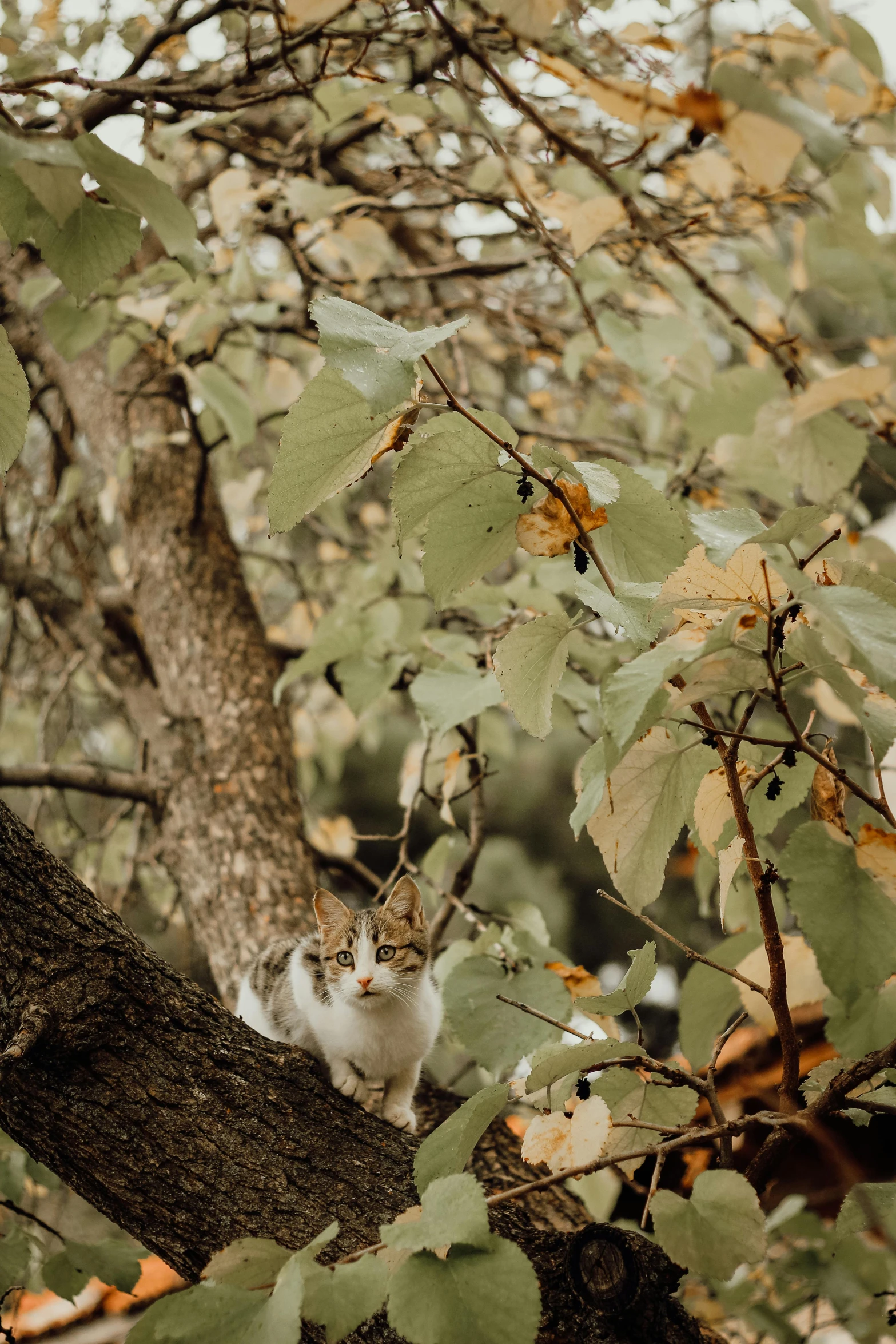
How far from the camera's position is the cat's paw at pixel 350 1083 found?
1.25 meters

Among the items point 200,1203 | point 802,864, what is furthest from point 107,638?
point 802,864

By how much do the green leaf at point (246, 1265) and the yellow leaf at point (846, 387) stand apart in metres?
0.72

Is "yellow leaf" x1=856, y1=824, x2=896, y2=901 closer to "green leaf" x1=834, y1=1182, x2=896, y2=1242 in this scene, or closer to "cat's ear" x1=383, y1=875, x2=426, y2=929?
"green leaf" x1=834, y1=1182, x2=896, y2=1242

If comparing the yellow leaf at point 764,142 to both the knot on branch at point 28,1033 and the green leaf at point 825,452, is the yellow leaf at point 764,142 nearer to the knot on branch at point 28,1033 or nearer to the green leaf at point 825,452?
the green leaf at point 825,452

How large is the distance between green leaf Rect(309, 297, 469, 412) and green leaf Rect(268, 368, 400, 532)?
43 mm

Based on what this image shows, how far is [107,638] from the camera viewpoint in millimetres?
2186

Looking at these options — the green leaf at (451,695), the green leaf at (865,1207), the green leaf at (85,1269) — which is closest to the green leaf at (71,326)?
the green leaf at (451,695)

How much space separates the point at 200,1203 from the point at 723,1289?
3.57ft

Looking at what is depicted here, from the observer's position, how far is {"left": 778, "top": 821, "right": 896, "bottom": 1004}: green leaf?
0.64 metres

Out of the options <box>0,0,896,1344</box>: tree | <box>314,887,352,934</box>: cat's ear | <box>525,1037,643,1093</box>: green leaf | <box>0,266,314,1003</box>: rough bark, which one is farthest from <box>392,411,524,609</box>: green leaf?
<box>0,266,314,1003</box>: rough bark

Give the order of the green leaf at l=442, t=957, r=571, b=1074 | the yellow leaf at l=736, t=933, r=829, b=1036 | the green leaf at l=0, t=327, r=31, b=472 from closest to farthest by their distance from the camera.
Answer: the green leaf at l=0, t=327, r=31, b=472, the yellow leaf at l=736, t=933, r=829, b=1036, the green leaf at l=442, t=957, r=571, b=1074

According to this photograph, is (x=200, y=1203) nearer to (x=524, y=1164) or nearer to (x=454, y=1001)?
(x=454, y=1001)

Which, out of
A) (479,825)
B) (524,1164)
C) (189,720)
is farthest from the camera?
(189,720)

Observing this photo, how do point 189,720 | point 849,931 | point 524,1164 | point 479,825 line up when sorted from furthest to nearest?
point 189,720
point 479,825
point 524,1164
point 849,931
